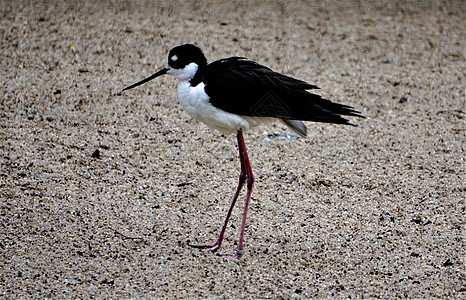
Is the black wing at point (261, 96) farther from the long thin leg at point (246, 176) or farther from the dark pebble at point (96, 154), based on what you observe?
the dark pebble at point (96, 154)

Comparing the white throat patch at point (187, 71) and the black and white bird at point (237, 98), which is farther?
the white throat patch at point (187, 71)

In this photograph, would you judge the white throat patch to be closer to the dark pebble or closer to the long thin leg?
the long thin leg

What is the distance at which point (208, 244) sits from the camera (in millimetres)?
Result: 4129

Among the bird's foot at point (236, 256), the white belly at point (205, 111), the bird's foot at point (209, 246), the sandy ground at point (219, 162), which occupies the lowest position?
the bird's foot at point (236, 256)

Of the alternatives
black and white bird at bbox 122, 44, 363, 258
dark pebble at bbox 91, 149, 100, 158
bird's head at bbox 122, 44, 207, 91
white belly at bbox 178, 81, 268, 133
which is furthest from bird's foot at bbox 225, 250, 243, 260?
dark pebble at bbox 91, 149, 100, 158

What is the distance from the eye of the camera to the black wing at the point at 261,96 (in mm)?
4059

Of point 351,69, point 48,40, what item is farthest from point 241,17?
point 48,40

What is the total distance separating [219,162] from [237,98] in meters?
1.16

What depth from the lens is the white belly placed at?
405 centimetres

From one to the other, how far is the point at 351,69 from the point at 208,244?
331cm

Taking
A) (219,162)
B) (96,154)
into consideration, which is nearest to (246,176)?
(219,162)

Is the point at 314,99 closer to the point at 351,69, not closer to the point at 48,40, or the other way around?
the point at 351,69

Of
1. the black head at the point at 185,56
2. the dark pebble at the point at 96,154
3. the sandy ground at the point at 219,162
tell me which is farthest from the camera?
the dark pebble at the point at 96,154

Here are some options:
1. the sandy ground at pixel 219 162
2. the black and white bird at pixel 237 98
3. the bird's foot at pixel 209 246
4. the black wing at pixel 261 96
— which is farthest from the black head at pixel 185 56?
the bird's foot at pixel 209 246
